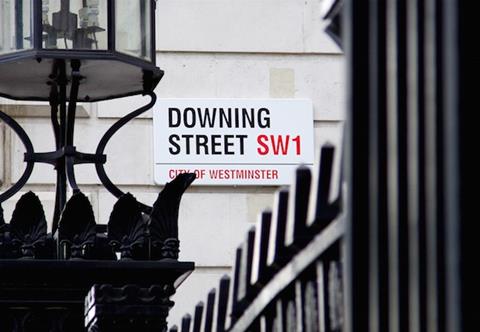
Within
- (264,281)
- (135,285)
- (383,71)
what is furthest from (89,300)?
(383,71)

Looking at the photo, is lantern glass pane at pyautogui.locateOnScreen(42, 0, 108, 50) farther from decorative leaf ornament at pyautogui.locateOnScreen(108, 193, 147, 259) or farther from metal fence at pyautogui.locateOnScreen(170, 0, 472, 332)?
metal fence at pyautogui.locateOnScreen(170, 0, 472, 332)

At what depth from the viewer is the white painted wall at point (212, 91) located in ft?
41.8

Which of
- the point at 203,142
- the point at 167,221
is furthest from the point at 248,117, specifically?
the point at 167,221

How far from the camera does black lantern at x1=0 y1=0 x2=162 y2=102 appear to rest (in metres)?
5.61

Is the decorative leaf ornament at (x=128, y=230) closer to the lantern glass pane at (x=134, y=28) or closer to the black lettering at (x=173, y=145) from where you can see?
the lantern glass pane at (x=134, y=28)

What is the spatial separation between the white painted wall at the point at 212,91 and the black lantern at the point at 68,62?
6.58m

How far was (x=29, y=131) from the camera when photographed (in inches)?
499

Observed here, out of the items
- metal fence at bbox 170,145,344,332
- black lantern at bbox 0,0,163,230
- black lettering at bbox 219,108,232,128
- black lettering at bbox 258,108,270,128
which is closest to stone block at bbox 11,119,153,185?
black lettering at bbox 219,108,232,128

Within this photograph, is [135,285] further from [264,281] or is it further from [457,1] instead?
[457,1]

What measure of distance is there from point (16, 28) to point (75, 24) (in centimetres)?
20

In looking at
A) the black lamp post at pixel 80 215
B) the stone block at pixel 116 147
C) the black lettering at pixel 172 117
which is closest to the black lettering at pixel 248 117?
the black lettering at pixel 172 117

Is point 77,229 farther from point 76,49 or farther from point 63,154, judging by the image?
point 76,49
